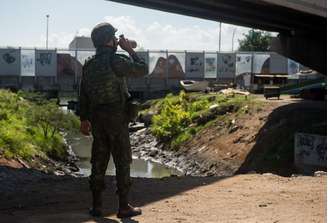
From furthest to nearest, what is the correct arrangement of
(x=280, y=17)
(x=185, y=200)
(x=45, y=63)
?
(x=45, y=63)
(x=280, y=17)
(x=185, y=200)

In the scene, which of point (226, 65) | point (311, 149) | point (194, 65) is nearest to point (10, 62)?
point (194, 65)

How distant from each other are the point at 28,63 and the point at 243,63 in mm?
23471

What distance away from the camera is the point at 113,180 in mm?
11297

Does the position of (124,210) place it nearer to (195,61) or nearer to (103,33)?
(103,33)

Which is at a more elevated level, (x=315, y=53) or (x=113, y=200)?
(x=315, y=53)

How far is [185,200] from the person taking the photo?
338 inches

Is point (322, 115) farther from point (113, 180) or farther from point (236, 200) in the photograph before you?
point (236, 200)

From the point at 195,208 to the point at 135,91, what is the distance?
168ft

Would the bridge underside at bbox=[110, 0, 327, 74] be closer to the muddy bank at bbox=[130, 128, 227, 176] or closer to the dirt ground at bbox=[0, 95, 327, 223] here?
the muddy bank at bbox=[130, 128, 227, 176]

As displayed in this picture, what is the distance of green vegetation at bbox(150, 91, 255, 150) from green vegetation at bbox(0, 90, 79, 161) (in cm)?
600

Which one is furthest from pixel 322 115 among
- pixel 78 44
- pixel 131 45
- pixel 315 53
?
pixel 78 44

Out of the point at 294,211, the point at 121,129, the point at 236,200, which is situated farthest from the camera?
the point at 236,200

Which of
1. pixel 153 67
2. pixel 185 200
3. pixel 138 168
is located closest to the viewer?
pixel 185 200

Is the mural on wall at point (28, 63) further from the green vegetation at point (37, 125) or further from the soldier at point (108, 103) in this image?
the soldier at point (108, 103)
